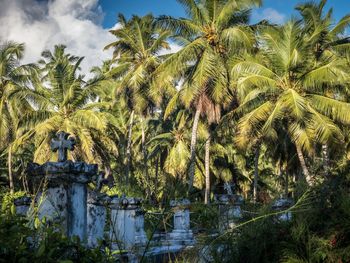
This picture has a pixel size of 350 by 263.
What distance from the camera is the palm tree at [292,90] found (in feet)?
54.0

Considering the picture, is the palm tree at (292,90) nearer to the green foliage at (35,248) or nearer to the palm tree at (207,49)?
the palm tree at (207,49)

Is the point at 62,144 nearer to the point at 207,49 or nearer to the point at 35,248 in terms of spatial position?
the point at 35,248

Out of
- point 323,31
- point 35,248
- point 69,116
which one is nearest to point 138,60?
point 69,116

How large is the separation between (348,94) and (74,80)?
14.9 m

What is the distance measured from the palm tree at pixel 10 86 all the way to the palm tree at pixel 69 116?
126 centimetres

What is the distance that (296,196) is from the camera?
3.27 m

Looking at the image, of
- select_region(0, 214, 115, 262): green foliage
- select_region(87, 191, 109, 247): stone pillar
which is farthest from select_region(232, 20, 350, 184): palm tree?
select_region(0, 214, 115, 262): green foliage

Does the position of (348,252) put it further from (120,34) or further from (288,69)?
(120,34)

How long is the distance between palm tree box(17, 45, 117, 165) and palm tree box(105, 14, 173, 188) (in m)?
2.74

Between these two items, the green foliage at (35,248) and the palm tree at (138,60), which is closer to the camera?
the green foliage at (35,248)

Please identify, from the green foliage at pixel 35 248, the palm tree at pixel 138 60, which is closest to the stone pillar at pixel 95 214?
the green foliage at pixel 35 248

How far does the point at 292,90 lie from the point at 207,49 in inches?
191

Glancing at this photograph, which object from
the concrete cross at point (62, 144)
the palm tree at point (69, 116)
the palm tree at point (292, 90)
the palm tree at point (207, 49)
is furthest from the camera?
the palm tree at point (69, 116)

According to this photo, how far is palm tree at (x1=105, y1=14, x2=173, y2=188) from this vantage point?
2516 cm
